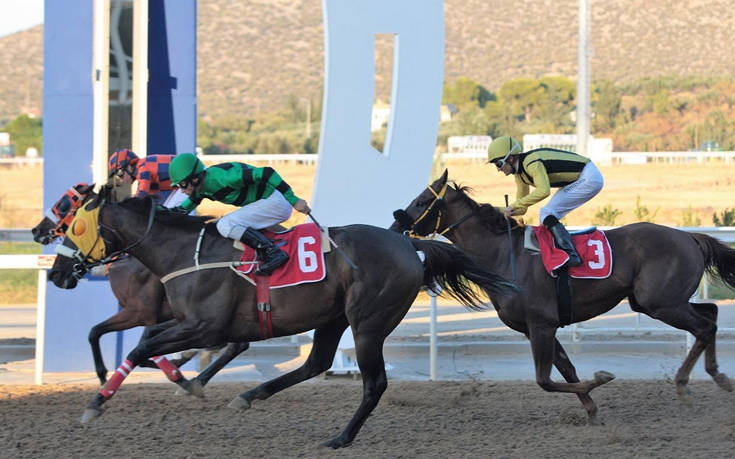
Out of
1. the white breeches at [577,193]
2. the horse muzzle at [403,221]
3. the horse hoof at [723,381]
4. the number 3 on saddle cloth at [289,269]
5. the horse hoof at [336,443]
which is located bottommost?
the horse hoof at [336,443]

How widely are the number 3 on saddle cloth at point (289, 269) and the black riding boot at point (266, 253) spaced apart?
30mm

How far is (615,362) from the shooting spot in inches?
300

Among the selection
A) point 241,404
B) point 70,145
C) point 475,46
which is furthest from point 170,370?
point 475,46

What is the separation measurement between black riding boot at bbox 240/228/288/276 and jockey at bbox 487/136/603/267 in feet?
4.83

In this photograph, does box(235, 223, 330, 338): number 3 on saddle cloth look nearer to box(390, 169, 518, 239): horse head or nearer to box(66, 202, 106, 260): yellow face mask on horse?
box(66, 202, 106, 260): yellow face mask on horse

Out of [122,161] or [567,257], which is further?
[122,161]

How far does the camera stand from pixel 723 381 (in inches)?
231

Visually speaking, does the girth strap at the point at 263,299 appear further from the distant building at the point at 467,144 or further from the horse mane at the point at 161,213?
the distant building at the point at 467,144

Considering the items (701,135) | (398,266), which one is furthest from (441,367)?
(701,135)

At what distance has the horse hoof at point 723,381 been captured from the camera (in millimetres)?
5848

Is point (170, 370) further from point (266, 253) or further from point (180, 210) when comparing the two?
point (266, 253)

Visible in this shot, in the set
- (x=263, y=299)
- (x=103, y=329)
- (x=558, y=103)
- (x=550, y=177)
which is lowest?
(x=103, y=329)

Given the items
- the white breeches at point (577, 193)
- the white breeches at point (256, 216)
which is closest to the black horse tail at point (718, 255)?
the white breeches at point (577, 193)

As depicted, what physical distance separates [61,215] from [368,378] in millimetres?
2290
